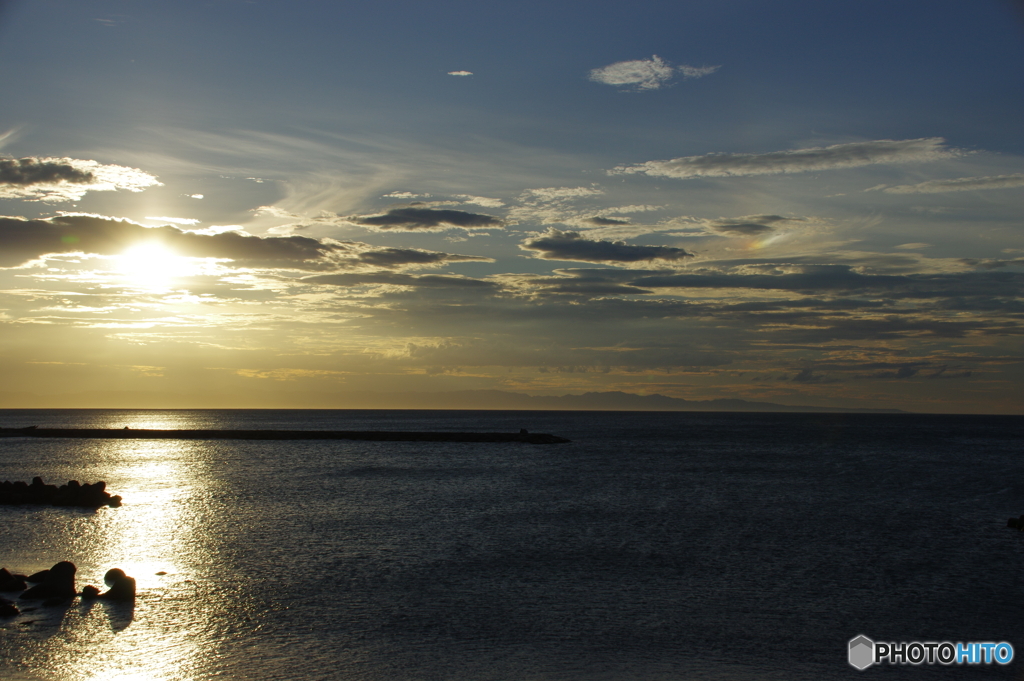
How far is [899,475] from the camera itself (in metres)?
67.8

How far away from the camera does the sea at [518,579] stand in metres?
17.6

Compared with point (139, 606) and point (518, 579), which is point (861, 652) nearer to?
point (518, 579)

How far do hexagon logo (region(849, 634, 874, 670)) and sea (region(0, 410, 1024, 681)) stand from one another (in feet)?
1.05

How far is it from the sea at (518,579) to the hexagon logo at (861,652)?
1.05ft

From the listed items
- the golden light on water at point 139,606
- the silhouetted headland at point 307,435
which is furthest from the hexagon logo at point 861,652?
the silhouetted headland at point 307,435

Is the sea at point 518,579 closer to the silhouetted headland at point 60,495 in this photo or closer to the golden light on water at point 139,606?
the golden light on water at point 139,606

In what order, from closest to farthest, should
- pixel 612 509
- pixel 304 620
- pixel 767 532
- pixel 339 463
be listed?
pixel 304 620
pixel 767 532
pixel 612 509
pixel 339 463

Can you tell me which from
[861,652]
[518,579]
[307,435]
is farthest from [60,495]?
[307,435]

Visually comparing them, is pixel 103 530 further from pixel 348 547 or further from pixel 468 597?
pixel 468 597

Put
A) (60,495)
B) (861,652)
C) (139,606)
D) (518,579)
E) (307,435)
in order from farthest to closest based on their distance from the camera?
(307,435)
(60,495)
(518,579)
(139,606)
(861,652)

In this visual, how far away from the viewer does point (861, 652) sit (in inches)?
723

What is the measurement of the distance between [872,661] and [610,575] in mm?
9531

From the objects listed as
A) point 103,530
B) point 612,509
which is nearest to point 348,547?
point 103,530

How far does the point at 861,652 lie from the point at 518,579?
11.0m
